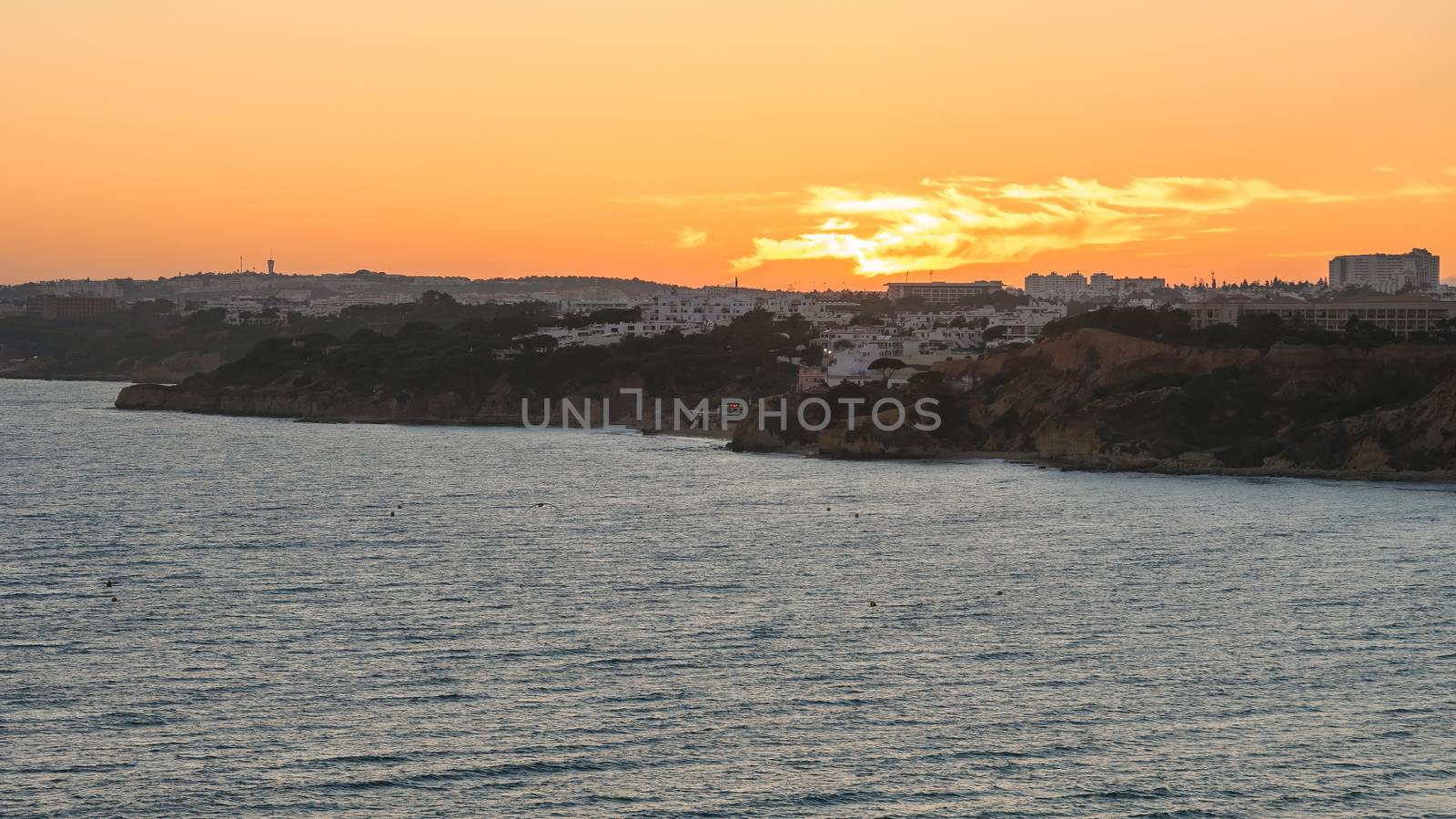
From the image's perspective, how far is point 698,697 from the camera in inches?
1125

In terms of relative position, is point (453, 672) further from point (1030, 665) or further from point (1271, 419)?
point (1271, 419)

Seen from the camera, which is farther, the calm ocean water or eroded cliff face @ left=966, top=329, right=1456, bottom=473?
eroded cliff face @ left=966, top=329, right=1456, bottom=473

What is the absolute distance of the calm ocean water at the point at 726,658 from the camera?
78.2ft

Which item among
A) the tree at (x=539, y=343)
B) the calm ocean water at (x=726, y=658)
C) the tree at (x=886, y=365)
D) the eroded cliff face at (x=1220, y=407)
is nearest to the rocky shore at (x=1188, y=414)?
the eroded cliff face at (x=1220, y=407)

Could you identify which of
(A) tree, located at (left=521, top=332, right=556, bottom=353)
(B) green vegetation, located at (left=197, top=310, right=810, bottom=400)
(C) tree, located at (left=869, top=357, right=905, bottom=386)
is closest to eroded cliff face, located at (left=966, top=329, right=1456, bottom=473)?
(C) tree, located at (left=869, top=357, right=905, bottom=386)

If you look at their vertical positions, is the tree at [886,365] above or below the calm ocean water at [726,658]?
above

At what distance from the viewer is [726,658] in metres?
31.9

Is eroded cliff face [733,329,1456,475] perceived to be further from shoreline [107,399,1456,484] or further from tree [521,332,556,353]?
tree [521,332,556,353]

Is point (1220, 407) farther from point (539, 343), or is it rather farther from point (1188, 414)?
point (539, 343)

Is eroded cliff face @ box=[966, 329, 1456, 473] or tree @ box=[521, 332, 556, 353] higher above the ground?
tree @ box=[521, 332, 556, 353]

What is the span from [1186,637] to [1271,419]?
50797mm

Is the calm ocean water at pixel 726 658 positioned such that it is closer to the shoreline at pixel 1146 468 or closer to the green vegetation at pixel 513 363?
the shoreline at pixel 1146 468

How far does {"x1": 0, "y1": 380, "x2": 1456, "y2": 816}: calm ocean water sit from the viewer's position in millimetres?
23844

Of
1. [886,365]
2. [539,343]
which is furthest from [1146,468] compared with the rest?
[539,343]
